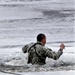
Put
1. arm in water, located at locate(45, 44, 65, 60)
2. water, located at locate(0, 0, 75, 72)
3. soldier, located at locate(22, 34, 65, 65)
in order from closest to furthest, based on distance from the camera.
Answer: arm in water, located at locate(45, 44, 65, 60), soldier, located at locate(22, 34, 65, 65), water, located at locate(0, 0, 75, 72)

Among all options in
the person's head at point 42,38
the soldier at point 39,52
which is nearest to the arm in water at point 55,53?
the soldier at point 39,52

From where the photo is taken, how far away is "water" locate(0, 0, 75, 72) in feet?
31.2

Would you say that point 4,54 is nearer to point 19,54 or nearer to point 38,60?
point 19,54

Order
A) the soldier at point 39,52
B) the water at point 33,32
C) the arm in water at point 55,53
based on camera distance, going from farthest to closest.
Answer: the water at point 33,32
the soldier at point 39,52
the arm in water at point 55,53

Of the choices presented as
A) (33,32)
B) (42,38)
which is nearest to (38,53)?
(42,38)

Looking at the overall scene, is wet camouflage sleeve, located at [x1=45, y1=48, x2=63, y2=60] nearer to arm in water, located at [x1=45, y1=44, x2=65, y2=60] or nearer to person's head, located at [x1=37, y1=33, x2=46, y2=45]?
arm in water, located at [x1=45, y1=44, x2=65, y2=60]

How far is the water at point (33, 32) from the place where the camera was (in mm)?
9500

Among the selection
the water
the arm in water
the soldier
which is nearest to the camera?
the arm in water

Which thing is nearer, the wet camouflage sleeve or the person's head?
the wet camouflage sleeve

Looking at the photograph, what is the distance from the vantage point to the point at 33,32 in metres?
15.4

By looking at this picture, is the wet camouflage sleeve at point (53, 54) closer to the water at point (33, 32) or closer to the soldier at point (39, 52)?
the soldier at point (39, 52)

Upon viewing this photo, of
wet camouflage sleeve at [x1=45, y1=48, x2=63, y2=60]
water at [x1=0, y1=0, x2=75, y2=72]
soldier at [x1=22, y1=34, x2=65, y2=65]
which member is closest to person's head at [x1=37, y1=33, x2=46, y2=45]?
soldier at [x1=22, y1=34, x2=65, y2=65]

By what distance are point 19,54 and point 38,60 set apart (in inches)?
70.1

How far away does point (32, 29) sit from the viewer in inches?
639
